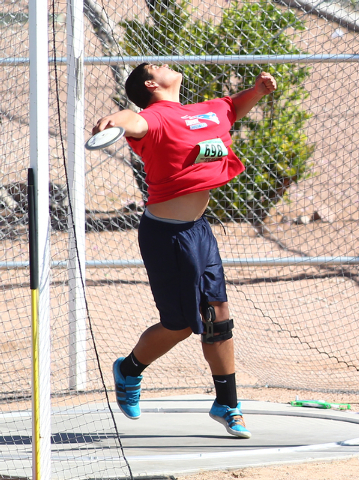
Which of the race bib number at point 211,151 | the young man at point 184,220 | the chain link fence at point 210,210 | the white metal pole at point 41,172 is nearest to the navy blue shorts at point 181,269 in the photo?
the young man at point 184,220

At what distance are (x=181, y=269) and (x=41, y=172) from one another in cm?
85

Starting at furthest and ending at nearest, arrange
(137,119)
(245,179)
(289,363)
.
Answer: (245,179), (289,363), (137,119)

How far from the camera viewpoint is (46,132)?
2.53 metres

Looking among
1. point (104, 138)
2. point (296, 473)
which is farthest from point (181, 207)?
point (296, 473)

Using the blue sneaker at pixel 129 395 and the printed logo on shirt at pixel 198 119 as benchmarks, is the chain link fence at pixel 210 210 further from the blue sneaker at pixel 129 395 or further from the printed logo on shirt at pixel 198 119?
the printed logo on shirt at pixel 198 119

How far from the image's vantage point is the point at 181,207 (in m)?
3.08

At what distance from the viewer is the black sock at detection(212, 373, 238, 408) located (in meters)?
3.20

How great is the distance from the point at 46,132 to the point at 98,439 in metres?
1.75

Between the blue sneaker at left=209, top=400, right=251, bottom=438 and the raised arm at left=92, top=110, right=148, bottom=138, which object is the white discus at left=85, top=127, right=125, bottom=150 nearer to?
the raised arm at left=92, top=110, right=148, bottom=138

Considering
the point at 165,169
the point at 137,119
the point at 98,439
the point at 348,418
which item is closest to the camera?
the point at 137,119

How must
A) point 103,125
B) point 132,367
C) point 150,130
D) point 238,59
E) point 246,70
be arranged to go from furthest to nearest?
1. point 246,70
2. point 238,59
3. point 132,367
4. point 150,130
5. point 103,125

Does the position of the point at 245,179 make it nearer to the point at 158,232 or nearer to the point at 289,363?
the point at 289,363

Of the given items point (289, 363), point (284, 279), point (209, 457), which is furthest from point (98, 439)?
point (284, 279)

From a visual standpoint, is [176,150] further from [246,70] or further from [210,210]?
[246,70]
